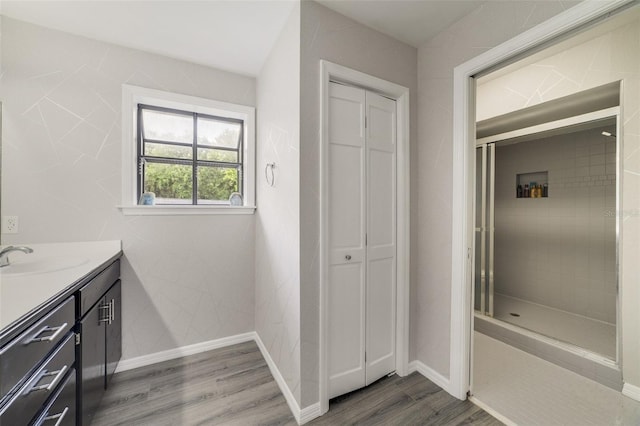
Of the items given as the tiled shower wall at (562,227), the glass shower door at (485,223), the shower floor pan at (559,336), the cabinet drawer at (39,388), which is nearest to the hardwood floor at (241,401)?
the cabinet drawer at (39,388)

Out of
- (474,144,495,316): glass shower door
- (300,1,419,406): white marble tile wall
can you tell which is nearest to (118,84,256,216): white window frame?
(300,1,419,406): white marble tile wall

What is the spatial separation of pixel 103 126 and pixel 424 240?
2651 mm

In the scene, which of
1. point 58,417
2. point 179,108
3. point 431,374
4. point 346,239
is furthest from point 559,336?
point 179,108

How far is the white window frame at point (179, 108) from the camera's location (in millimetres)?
1985

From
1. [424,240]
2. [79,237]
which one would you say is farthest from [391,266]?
[79,237]

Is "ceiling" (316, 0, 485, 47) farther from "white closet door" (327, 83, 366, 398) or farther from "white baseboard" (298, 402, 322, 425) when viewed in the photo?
"white baseboard" (298, 402, 322, 425)

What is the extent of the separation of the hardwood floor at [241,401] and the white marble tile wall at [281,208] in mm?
228

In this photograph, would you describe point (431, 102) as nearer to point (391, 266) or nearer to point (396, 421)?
point (391, 266)

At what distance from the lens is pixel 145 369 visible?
201cm

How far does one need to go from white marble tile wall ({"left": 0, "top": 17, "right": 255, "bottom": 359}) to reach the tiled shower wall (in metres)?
3.37

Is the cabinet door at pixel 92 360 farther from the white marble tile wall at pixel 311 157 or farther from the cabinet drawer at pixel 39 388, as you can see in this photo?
the white marble tile wall at pixel 311 157

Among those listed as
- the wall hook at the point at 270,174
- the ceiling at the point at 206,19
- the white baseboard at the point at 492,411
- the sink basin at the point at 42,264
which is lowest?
the white baseboard at the point at 492,411

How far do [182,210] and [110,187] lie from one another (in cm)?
53

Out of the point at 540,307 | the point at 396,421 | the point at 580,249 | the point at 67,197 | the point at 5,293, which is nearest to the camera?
the point at 5,293
